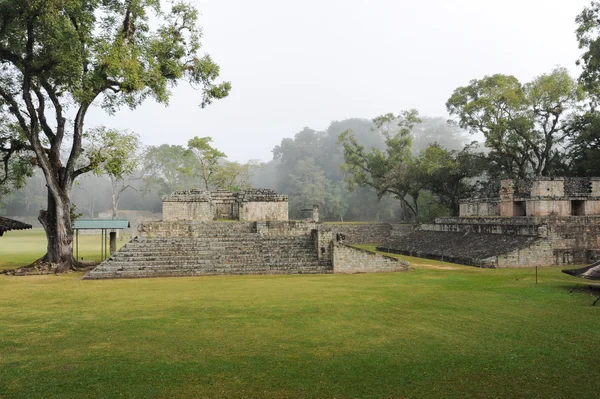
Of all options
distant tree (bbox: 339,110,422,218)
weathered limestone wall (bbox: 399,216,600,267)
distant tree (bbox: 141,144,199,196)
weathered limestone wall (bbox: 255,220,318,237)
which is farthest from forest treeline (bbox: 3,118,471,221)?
weathered limestone wall (bbox: 255,220,318,237)

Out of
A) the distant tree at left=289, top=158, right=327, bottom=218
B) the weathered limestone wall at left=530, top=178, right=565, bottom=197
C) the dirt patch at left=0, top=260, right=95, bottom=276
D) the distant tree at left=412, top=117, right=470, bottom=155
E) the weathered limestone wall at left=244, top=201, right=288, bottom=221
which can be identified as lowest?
the dirt patch at left=0, top=260, right=95, bottom=276

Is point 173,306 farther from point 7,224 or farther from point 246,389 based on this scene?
point 7,224

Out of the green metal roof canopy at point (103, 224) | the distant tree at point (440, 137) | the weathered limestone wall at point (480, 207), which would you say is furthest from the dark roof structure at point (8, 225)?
the distant tree at point (440, 137)

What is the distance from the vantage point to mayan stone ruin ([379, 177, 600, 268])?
16.3m

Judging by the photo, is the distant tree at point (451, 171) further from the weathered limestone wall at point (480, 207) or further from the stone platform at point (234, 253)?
the stone platform at point (234, 253)

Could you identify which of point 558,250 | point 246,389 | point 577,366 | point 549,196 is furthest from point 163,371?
→ point 549,196

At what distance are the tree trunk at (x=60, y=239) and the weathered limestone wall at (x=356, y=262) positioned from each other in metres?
9.77

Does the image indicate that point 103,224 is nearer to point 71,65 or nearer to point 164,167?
point 71,65

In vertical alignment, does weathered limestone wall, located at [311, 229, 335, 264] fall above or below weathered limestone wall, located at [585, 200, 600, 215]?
below

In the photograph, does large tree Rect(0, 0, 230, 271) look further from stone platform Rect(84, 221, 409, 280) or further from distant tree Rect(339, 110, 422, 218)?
distant tree Rect(339, 110, 422, 218)

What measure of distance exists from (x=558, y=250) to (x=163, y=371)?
15988mm

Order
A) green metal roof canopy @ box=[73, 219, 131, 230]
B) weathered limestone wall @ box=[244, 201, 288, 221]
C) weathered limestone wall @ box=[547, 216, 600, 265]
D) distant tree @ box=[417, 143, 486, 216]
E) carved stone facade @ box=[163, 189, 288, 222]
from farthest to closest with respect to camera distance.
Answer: distant tree @ box=[417, 143, 486, 216]
weathered limestone wall @ box=[244, 201, 288, 221]
carved stone facade @ box=[163, 189, 288, 222]
green metal roof canopy @ box=[73, 219, 131, 230]
weathered limestone wall @ box=[547, 216, 600, 265]

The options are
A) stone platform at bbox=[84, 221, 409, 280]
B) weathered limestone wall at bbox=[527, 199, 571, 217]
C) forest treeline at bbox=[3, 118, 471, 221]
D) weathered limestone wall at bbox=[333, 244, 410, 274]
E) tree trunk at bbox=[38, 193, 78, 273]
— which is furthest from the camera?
forest treeline at bbox=[3, 118, 471, 221]

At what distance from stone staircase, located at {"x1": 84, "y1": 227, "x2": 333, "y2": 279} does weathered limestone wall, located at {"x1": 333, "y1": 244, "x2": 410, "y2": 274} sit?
0.42 m
